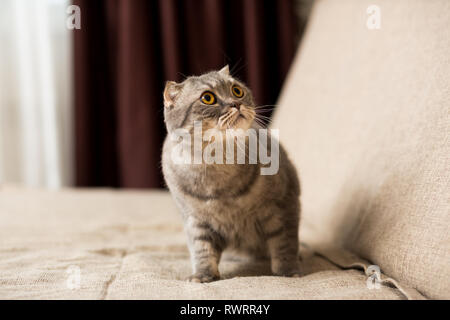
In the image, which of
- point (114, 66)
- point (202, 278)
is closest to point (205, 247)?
point (202, 278)

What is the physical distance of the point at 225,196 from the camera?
0.91 meters

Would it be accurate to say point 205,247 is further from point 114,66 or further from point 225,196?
point 114,66

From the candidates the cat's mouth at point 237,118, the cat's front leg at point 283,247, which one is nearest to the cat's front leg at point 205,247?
the cat's front leg at point 283,247

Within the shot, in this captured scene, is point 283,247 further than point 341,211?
No

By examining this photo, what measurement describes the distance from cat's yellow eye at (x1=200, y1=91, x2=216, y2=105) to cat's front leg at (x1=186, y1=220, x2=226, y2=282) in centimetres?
28

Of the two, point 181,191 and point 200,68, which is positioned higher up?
point 200,68

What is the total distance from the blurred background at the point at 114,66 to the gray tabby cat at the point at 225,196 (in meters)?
1.30

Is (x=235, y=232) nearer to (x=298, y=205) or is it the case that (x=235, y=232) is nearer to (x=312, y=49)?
(x=298, y=205)

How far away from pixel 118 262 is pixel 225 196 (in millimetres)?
308

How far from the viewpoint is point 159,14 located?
2.30 metres

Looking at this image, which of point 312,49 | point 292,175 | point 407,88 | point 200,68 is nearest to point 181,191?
point 292,175

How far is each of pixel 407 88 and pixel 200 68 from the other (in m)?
1.51

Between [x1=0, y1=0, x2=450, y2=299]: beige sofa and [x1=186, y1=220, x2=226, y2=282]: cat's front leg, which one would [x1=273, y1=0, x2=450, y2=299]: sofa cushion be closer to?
[x1=0, y1=0, x2=450, y2=299]: beige sofa

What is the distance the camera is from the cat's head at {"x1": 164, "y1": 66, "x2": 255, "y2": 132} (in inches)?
35.9
